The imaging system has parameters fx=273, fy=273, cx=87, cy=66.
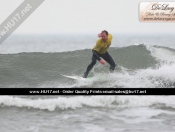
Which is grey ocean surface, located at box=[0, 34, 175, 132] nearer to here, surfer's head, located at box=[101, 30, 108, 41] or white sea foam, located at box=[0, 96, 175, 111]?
white sea foam, located at box=[0, 96, 175, 111]

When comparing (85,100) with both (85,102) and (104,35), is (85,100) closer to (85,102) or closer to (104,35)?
(85,102)

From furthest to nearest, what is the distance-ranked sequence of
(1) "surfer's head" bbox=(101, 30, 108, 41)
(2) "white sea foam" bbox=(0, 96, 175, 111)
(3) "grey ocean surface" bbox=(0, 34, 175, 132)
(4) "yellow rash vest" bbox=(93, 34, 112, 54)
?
(4) "yellow rash vest" bbox=(93, 34, 112, 54) → (1) "surfer's head" bbox=(101, 30, 108, 41) → (2) "white sea foam" bbox=(0, 96, 175, 111) → (3) "grey ocean surface" bbox=(0, 34, 175, 132)

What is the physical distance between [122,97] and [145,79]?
208cm

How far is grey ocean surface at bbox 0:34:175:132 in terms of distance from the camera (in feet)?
23.7

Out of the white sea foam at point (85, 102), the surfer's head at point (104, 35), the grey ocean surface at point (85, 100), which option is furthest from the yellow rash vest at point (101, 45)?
the white sea foam at point (85, 102)

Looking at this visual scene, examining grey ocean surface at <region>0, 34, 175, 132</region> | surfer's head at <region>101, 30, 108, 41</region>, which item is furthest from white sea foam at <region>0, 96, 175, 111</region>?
surfer's head at <region>101, 30, 108, 41</region>

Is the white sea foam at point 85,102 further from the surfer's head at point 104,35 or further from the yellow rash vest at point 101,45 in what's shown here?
the surfer's head at point 104,35

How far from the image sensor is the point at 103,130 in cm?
691

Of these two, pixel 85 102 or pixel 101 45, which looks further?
pixel 101 45

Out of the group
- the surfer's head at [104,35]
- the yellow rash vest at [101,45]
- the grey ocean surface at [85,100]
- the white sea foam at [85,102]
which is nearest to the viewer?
the grey ocean surface at [85,100]

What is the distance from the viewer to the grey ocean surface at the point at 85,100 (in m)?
7.22

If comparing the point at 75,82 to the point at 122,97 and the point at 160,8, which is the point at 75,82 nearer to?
the point at 122,97

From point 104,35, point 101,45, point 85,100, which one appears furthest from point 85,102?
point 104,35

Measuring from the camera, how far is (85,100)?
8922 millimetres
